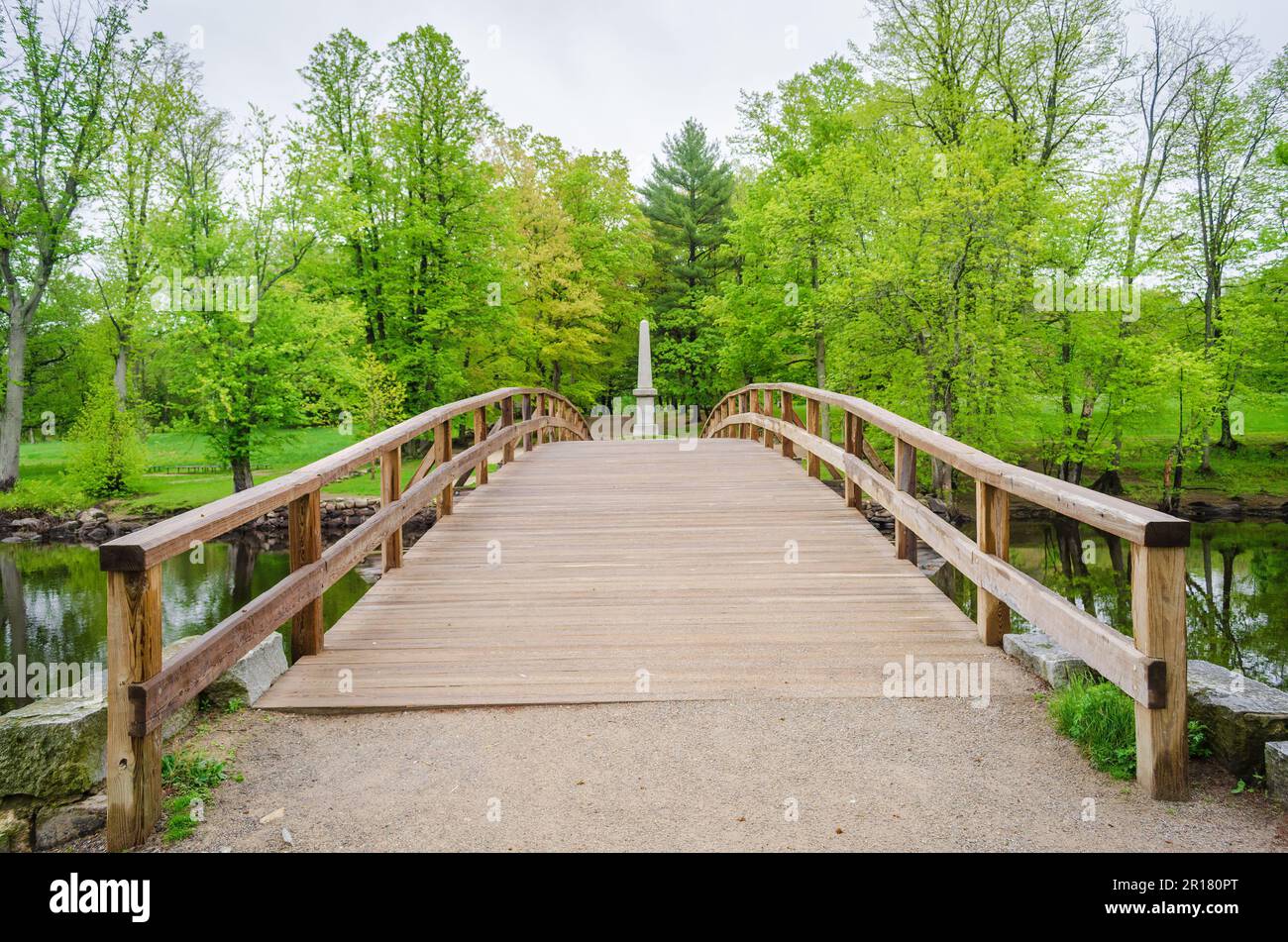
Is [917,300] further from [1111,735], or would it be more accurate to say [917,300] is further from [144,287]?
[144,287]

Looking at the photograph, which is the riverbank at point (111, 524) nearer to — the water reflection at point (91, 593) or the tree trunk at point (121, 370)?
the water reflection at point (91, 593)

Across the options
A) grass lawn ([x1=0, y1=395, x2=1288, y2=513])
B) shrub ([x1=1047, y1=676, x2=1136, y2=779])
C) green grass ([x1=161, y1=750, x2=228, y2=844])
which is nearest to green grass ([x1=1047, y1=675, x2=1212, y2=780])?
shrub ([x1=1047, y1=676, x2=1136, y2=779])

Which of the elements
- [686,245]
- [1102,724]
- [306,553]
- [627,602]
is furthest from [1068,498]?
[686,245]

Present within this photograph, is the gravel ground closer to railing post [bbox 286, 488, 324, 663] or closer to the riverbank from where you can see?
railing post [bbox 286, 488, 324, 663]

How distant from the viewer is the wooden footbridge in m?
2.80

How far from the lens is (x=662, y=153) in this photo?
1551 inches

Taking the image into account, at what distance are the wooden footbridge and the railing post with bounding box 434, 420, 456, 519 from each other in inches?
0.9

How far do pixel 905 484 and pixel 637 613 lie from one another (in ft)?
7.99

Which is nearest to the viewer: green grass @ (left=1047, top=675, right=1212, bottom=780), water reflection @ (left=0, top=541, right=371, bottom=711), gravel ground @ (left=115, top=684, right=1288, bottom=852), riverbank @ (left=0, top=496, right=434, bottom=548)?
gravel ground @ (left=115, top=684, right=1288, bottom=852)

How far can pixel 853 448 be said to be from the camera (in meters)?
7.75

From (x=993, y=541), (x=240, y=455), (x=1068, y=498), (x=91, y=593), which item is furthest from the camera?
(x=240, y=455)

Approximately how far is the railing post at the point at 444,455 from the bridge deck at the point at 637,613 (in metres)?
0.13

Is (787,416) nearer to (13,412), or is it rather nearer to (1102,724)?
(1102,724)
